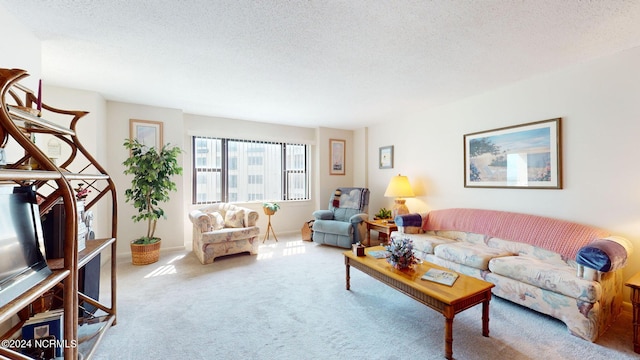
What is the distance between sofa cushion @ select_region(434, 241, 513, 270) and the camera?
2676 mm

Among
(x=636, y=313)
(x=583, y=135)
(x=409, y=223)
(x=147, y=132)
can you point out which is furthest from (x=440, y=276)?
(x=147, y=132)

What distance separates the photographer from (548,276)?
84.9 inches

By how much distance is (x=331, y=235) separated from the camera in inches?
177

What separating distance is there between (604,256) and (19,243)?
3.46m

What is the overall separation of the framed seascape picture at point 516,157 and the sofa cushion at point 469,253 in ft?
3.03

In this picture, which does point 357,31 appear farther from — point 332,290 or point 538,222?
point 538,222

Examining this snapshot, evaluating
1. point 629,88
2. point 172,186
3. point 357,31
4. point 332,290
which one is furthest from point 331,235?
point 629,88

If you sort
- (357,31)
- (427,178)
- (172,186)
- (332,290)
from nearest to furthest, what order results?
→ (357,31), (332,290), (172,186), (427,178)

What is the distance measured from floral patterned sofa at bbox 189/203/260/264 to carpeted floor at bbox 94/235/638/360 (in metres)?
0.55

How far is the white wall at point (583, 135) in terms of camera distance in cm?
237

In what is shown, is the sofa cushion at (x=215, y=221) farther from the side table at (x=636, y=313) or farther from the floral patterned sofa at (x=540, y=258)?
the side table at (x=636, y=313)

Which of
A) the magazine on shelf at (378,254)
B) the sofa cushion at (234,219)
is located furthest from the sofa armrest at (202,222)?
the magazine on shelf at (378,254)

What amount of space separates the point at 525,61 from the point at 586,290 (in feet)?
6.91

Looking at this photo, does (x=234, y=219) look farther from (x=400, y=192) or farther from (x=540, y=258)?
(x=540, y=258)
